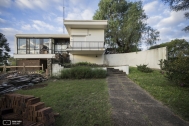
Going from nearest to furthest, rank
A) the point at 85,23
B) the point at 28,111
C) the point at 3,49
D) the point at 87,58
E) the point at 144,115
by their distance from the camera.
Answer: the point at 28,111 → the point at 144,115 → the point at 85,23 → the point at 87,58 → the point at 3,49

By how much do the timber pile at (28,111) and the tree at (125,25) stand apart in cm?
1467

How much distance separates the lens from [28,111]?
2281 millimetres

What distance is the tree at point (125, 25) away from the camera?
15.1 metres

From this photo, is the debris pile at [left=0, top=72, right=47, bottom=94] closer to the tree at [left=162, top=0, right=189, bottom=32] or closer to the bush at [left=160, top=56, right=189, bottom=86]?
the bush at [left=160, top=56, right=189, bottom=86]

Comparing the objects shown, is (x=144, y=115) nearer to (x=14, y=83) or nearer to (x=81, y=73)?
(x=81, y=73)

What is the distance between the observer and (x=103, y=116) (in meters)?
2.75

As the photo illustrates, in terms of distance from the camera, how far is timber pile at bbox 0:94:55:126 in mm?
2143

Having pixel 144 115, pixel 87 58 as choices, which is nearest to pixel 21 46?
pixel 87 58

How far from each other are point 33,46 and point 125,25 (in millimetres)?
15115

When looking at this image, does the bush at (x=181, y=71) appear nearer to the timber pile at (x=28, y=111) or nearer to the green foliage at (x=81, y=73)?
the green foliage at (x=81, y=73)

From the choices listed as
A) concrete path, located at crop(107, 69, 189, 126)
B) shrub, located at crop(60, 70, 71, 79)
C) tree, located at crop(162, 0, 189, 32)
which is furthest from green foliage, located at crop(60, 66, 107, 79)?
tree, located at crop(162, 0, 189, 32)

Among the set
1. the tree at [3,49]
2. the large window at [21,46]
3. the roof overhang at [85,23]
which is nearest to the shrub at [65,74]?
the roof overhang at [85,23]

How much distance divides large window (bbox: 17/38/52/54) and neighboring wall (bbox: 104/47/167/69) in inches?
385

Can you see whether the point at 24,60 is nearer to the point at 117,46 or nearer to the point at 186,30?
the point at 117,46
